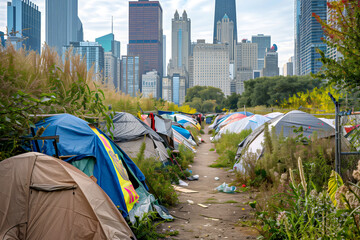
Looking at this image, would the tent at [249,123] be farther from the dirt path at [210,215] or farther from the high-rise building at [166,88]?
the high-rise building at [166,88]

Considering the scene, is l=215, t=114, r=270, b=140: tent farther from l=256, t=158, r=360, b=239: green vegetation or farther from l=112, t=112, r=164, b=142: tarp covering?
l=256, t=158, r=360, b=239: green vegetation

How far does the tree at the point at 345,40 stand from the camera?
4.25m

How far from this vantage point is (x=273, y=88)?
50.0 metres

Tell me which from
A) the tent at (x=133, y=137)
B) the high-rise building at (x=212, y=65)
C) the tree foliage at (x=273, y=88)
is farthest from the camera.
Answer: the high-rise building at (x=212, y=65)

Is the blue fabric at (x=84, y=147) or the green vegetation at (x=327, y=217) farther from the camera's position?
the blue fabric at (x=84, y=147)

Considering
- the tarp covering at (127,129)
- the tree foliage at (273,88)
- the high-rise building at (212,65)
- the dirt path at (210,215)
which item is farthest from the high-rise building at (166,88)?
the dirt path at (210,215)

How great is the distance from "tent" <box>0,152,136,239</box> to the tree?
332 centimetres

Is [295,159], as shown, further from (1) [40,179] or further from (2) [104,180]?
(1) [40,179]

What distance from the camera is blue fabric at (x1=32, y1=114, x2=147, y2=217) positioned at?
5.04m

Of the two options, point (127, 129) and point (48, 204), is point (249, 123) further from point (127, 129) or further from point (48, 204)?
point (48, 204)

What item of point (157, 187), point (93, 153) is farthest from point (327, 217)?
point (157, 187)

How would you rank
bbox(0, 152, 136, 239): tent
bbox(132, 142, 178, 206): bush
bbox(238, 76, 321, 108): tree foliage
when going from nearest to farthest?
bbox(0, 152, 136, 239): tent
bbox(132, 142, 178, 206): bush
bbox(238, 76, 321, 108): tree foliage

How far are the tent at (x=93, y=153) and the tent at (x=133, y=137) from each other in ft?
9.96

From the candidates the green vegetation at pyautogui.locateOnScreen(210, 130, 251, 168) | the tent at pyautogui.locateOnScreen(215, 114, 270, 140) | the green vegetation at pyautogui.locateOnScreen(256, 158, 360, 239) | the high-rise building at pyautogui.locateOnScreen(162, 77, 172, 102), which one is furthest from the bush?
the high-rise building at pyautogui.locateOnScreen(162, 77, 172, 102)
